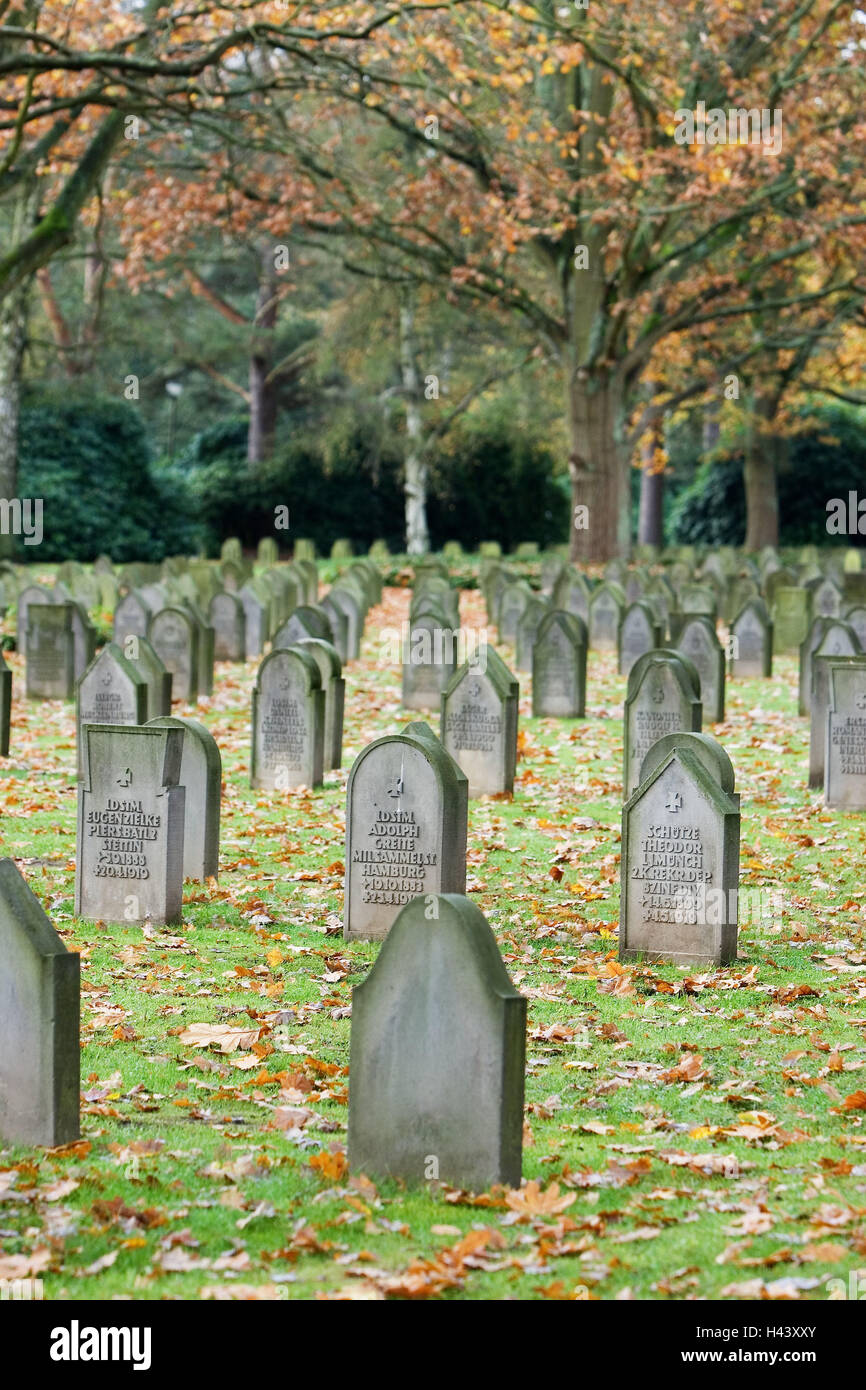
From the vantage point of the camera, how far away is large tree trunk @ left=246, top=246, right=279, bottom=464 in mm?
44875

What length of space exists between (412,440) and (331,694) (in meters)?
24.2

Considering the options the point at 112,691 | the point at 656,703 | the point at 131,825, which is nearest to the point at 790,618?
the point at 656,703

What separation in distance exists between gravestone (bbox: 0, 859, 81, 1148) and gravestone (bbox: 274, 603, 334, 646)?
418 inches

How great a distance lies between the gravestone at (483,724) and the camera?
12.8 meters

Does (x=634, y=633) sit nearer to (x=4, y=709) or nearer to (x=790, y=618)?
(x=790, y=618)

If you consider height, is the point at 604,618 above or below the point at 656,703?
above

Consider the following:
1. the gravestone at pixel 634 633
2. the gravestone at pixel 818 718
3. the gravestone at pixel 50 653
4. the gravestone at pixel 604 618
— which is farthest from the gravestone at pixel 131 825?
the gravestone at pixel 604 618

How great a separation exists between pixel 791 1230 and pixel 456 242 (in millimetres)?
27834

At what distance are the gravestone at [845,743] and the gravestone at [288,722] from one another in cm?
384

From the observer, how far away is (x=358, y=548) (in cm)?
4572

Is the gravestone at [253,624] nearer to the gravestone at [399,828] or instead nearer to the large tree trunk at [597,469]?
the large tree trunk at [597,469]

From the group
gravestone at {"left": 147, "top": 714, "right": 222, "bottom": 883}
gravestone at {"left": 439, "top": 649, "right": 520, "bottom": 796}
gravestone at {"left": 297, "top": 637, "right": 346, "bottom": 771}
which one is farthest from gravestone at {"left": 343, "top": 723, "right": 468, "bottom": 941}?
gravestone at {"left": 297, "top": 637, "right": 346, "bottom": 771}

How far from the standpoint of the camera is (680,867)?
27.4 ft

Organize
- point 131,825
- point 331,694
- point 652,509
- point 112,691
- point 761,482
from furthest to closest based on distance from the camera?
point 652,509 < point 761,482 < point 331,694 < point 112,691 < point 131,825
